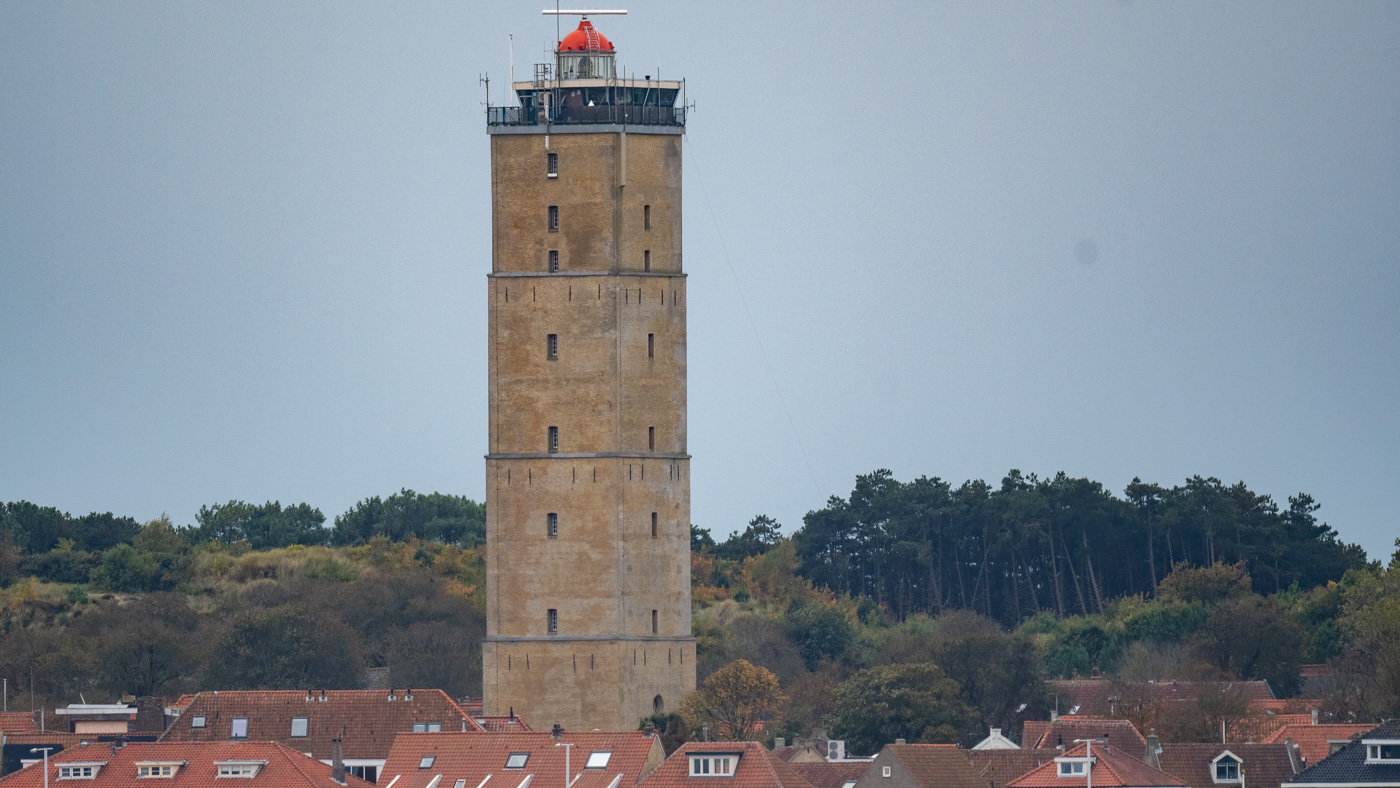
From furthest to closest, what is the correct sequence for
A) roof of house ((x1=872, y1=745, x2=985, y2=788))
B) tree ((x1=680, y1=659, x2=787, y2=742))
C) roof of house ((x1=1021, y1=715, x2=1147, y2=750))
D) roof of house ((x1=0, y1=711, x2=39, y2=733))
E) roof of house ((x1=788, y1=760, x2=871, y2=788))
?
tree ((x1=680, y1=659, x2=787, y2=742)) → roof of house ((x1=0, y1=711, x2=39, y2=733)) → roof of house ((x1=1021, y1=715, x2=1147, y2=750)) → roof of house ((x1=788, y1=760, x2=871, y2=788)) → roof of house ((x1=872, y1=745, x2=985, y2=788))

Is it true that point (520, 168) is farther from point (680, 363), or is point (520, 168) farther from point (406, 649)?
point (406, 649)

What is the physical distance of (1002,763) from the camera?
61.1m

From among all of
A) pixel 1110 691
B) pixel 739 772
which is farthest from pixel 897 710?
pixel 739 772

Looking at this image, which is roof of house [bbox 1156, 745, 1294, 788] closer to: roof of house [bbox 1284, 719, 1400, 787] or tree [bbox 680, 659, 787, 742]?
roof of house [bbox 1284, 719, 1400, 787]

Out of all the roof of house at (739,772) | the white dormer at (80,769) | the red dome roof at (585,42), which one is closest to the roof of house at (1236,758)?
the roof of house at (739,772)

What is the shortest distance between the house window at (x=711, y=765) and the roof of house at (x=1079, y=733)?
1032 cm

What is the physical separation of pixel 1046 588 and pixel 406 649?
39548mm

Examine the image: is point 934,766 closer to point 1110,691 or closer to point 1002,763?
point 1002,763

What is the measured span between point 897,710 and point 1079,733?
740 centimetres

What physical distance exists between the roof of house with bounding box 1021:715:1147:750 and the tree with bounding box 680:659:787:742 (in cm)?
719

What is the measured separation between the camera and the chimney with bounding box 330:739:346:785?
6348 centimetres

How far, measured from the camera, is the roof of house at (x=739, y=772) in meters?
55.7

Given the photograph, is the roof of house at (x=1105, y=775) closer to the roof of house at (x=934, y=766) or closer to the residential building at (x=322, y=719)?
the roof of house at (x=934, y=766)

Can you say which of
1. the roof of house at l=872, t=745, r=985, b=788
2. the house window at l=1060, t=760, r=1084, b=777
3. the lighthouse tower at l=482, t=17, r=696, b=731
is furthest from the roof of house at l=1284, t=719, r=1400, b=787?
the lighthouse tower at l=482, t=17, r=696, b=731
